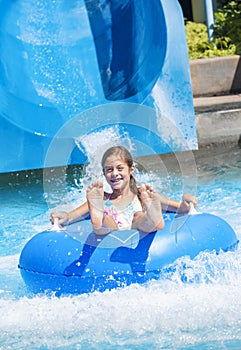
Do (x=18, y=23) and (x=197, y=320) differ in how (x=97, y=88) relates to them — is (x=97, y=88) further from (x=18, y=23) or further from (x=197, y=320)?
(x=197, y=320)

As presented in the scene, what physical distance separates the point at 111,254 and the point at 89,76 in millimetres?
3716

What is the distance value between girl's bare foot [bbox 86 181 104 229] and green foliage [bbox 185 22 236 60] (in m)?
4.28

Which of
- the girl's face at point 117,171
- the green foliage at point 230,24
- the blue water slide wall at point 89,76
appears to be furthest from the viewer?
the green foliage at point 230,24

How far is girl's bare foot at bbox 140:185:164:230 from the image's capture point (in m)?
3.81

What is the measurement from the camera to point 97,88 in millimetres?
7246

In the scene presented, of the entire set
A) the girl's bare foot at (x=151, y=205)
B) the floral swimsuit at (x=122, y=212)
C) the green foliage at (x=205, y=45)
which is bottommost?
the green foliage at (x=205, y=45)

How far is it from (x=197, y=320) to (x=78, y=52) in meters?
4.34

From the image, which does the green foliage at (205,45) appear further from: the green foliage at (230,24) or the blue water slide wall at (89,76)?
the blue water slide wall at (89,76)

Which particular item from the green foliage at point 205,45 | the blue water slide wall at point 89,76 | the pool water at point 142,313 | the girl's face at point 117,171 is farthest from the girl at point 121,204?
the green foliage at point 205,45

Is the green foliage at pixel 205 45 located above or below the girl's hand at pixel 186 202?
below

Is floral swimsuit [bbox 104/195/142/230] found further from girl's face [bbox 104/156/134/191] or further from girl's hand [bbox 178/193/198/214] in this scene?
girl's hand [bbox 178/193/198/214]

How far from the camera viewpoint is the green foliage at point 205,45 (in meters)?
7.96

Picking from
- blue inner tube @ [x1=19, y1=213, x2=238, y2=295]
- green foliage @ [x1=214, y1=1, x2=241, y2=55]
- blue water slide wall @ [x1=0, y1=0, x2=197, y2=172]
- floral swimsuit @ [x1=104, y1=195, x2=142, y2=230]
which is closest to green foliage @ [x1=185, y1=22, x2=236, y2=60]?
green foliage @ [x1=214, y1=1, x2=241, y2=55]

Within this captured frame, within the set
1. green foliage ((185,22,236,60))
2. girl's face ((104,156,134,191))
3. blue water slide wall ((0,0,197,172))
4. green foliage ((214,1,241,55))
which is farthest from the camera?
green foliage ((214,1,241,55))
